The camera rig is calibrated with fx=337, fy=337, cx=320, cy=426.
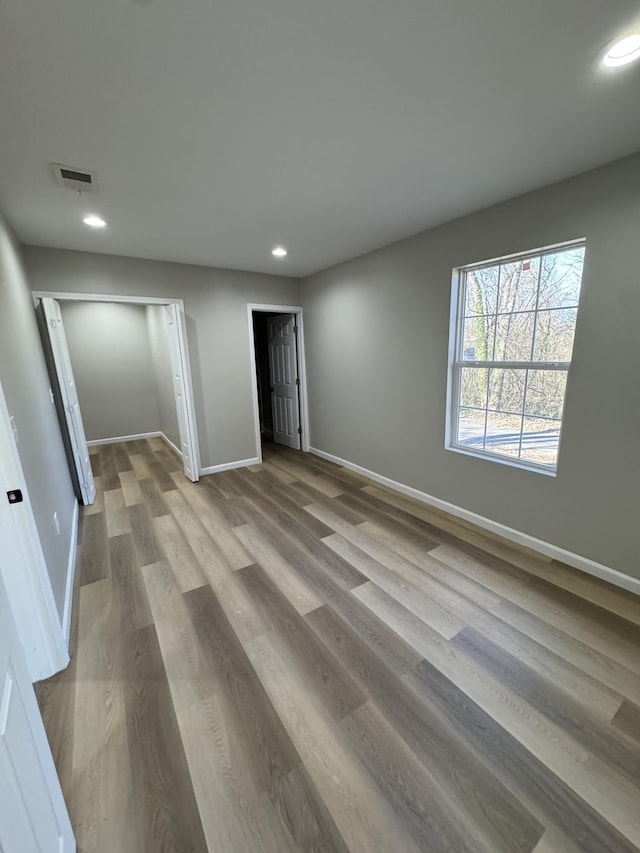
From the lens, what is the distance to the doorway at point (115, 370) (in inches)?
133

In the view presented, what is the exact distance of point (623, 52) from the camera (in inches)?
48.4

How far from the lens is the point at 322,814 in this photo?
1.12 metres

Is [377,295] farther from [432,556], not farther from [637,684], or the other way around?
[637,684]

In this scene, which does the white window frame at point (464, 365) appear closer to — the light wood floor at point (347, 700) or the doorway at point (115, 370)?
the light wood floor at point (347, 700)

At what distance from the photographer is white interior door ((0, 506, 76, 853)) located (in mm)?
654

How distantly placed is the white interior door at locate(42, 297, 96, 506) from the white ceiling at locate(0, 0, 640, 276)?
3.24 ft

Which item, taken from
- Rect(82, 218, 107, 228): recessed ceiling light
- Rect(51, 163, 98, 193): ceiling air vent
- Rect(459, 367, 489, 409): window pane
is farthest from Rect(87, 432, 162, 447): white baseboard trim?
Rect(459, 367, 489, 409): window pane

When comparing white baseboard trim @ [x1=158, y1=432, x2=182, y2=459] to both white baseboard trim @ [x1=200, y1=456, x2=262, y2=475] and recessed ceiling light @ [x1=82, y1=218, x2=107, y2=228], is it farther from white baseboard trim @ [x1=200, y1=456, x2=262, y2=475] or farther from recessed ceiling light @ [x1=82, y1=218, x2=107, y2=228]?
recessed ceiling light @ [x1=82, y1=218, x2=107, y2=228]

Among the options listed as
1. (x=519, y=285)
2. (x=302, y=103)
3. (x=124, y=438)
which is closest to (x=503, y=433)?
(x=519, y=285)

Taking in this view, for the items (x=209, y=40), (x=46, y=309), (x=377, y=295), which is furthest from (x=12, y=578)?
(x=377, y=295)

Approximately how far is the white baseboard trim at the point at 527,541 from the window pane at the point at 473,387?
0.94m

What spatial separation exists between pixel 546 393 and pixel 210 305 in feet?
11.6

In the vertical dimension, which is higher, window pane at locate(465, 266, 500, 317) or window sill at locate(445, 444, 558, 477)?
window pane at locate(465, 266, 500, 317)

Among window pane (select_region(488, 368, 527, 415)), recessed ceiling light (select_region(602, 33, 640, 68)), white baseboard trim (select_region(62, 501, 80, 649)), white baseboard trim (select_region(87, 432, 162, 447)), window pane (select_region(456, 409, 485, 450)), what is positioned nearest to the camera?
recessed ceiling light (select_region(602, 33, 640, 68))
